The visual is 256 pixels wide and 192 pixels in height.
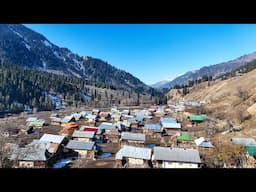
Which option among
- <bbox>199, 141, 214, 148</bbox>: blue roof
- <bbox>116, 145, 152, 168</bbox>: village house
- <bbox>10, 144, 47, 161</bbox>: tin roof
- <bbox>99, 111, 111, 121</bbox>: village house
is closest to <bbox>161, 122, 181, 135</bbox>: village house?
<bbox>199, 141, 214, 148</bbox>: blue roof

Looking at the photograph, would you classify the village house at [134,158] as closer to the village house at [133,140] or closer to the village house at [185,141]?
the village house at [133,140]

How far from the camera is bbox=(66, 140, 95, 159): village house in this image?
10859 mm

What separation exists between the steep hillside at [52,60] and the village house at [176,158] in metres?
50.9

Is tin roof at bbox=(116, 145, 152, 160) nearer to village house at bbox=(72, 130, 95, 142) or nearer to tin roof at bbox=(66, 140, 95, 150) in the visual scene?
tin roof at bbox=(66, 140, 95, 150)

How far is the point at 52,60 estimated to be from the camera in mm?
75188

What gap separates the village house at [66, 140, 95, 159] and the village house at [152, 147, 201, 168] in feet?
10.4

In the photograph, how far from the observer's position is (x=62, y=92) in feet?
119

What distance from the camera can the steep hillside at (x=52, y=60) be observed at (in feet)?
214

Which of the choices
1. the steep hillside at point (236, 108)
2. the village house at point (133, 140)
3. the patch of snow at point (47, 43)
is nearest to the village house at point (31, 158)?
the village house at point (133, 140)

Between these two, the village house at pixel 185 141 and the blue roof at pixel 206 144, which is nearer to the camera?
the blue roof at pixel 206 144

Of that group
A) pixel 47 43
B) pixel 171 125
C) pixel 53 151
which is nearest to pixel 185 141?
pixel 171 125

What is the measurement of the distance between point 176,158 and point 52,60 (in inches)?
2848
